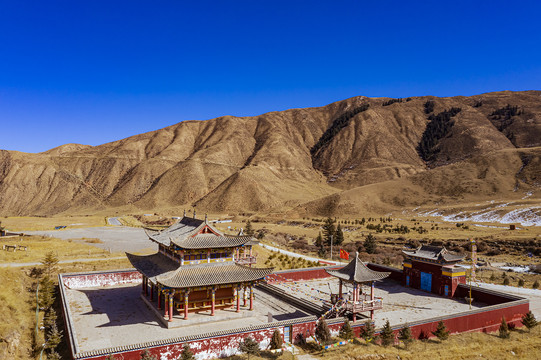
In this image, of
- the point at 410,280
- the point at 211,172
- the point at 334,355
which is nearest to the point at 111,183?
the point at 211,172

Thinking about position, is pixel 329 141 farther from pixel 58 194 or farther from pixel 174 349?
pixel 174 349

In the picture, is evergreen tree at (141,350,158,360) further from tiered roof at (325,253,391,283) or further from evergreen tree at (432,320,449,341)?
evergreen tree at (432,320,449,341)

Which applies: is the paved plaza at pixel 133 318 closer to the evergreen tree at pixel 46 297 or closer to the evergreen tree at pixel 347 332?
the evergreen tree at pixel 46 297

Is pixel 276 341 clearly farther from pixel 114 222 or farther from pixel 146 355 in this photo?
pixel 114 222

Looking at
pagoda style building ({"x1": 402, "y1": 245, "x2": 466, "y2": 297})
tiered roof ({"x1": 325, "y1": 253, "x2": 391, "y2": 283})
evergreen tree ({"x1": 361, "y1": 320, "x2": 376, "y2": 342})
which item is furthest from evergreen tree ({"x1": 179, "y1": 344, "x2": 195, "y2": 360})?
pagoda style building ({"x1": 402, "y1": 245, "x2": 466, "y2": 297})

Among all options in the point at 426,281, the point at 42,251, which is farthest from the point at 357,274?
the point at 42,251

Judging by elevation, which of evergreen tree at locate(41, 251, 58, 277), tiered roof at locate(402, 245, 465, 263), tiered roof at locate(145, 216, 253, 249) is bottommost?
evergreen tree at locate(41, 251, 58, 277)
